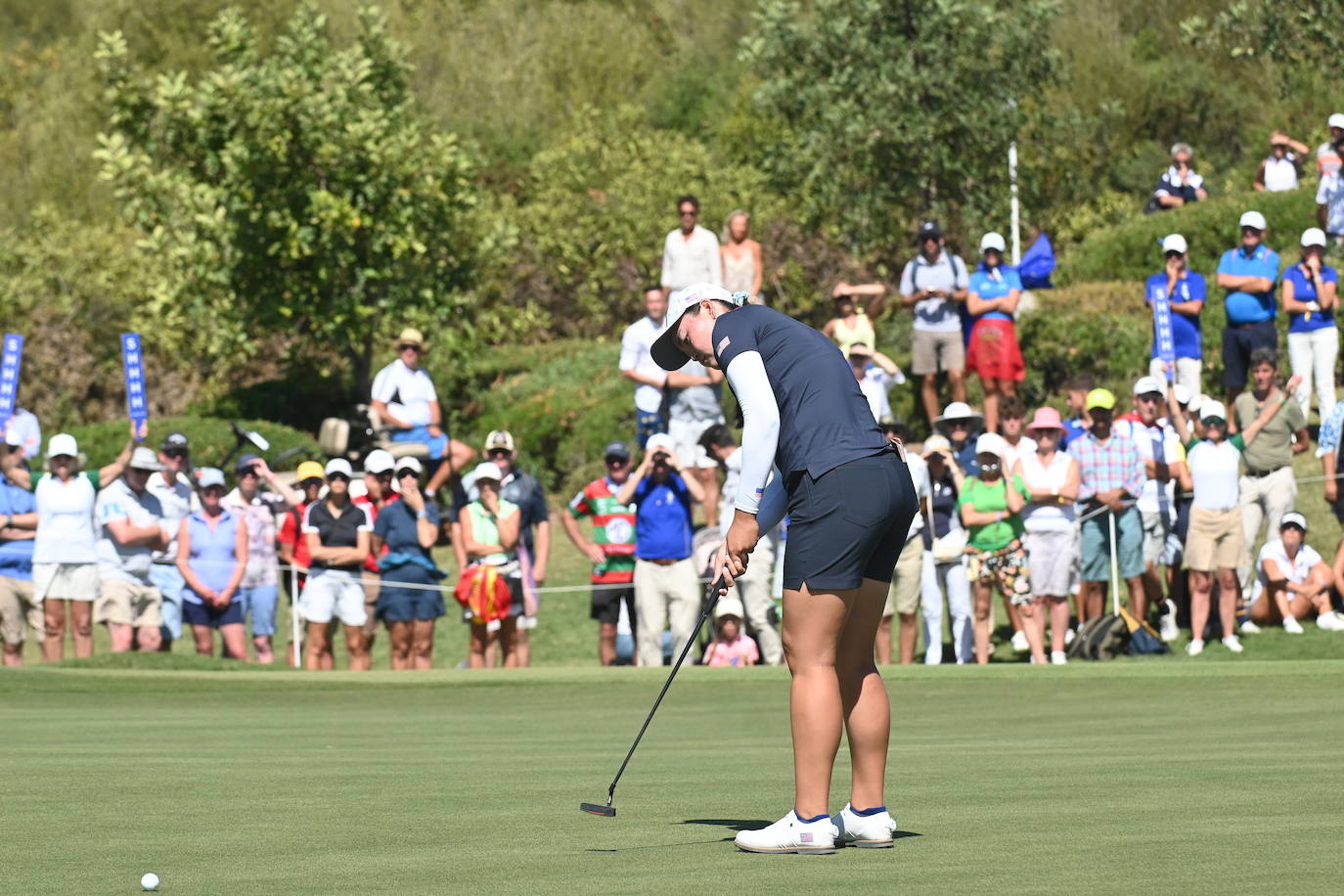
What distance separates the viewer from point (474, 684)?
1487 centimetres

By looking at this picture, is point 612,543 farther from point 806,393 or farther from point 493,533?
point 806,393

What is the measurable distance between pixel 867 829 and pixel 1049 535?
10.0 meters

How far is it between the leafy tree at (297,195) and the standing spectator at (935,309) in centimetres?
Result: 996

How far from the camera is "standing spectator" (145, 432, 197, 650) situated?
58.2ft

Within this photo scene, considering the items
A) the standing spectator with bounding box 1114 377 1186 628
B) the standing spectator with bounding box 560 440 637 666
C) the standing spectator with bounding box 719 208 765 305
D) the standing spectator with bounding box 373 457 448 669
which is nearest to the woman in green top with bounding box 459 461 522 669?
the standing spectator with bounding box 373 457 448 669

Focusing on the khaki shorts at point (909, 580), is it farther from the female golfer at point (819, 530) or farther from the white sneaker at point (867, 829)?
the white sneaker at point (867, 829)

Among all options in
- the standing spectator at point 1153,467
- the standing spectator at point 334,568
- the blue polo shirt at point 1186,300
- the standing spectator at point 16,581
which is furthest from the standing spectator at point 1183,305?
the standing spectator at point 16,581

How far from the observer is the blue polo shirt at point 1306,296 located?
19562 mm

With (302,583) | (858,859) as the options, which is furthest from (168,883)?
(302,583)

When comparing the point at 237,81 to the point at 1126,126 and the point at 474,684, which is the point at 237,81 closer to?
the point at 474,684

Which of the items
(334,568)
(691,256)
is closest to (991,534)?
(691,256)

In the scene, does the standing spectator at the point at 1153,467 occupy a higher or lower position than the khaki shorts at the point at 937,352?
lower

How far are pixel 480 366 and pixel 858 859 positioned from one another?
81.5 feet

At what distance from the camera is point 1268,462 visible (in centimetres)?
1745
